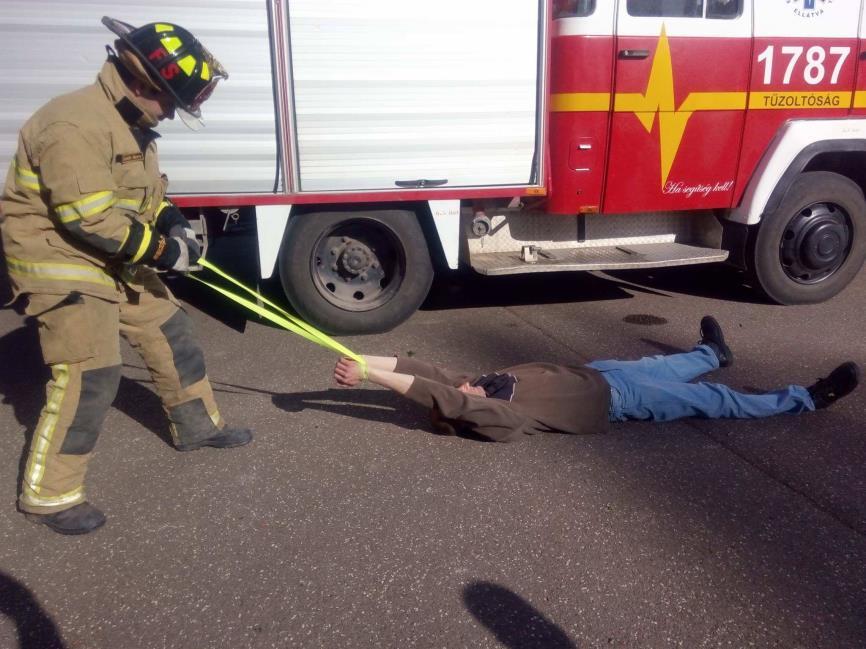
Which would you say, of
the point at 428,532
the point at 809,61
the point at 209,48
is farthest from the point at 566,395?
the point at 809,61

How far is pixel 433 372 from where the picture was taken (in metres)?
4.00

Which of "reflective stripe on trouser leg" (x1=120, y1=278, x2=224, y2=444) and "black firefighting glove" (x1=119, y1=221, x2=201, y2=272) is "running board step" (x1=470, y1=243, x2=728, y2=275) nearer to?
"reflective stripe on trouser leg" (x1=120, y1=278, x2=224, y2=444)

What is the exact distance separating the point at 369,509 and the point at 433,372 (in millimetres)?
858

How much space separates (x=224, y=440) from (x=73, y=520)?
2.81 ft

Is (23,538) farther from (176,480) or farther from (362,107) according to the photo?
(362,107)

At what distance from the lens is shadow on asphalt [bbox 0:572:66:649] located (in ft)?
8.59

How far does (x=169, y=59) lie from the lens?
313 cm

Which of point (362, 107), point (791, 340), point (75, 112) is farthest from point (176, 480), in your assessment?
point (791, 340)

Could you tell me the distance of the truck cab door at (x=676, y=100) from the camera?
5570mm

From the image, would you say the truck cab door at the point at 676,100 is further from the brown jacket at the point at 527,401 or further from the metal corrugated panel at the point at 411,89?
the brown jacket at the point at 527,401

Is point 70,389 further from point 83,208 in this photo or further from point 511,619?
point 511,619

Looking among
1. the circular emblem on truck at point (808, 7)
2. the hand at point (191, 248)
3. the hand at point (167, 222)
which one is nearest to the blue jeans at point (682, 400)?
the hand at point (191, 248)

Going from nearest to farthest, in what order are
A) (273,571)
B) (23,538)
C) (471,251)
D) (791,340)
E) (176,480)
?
(273,571)
(23,538)
(176,480)
(791,340)
(471,251)

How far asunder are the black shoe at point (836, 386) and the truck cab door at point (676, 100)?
7.05ft
